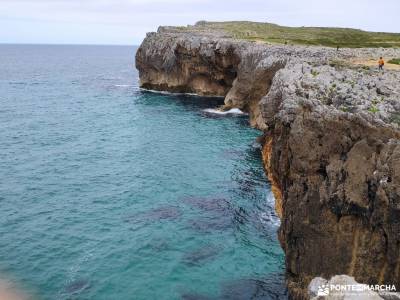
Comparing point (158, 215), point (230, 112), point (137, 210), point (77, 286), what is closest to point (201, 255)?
point (158, 215)

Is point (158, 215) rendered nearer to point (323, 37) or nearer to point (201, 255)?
A: point (201, 255)

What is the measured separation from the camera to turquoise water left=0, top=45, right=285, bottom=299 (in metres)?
30.6

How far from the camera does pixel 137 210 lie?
41375 mm

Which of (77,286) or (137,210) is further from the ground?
(137,210)

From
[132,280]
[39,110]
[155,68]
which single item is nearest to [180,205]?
[132,280]

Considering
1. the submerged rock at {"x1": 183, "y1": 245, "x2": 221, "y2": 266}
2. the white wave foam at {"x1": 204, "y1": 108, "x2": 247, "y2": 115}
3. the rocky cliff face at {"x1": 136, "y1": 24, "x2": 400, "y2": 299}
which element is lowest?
the submerged rock at {"x1": 183, "y1": 245, "x2": 221, "y2": 266}

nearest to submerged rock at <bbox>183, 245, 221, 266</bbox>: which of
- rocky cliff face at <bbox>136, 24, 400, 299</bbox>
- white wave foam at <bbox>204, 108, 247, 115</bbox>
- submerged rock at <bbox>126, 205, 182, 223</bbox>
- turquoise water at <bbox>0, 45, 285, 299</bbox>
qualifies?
turquoise water at <bbox>0, 45, 285, 299</bbox>

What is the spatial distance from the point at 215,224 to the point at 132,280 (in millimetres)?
10447

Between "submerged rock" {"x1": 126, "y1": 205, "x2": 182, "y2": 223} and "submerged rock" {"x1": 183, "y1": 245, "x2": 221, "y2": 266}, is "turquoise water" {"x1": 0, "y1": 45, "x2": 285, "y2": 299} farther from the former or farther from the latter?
"submerged rock" {"x1": 126, "y1": 205, "x2": 182, "y2": 223}

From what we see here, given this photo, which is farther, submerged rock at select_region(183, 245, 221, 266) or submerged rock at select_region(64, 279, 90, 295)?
submerged rock at select_region(183, 245, 221, 266)

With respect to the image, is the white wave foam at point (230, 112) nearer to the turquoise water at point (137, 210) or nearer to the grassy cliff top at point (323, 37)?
the turquoise water at point (137, 210)

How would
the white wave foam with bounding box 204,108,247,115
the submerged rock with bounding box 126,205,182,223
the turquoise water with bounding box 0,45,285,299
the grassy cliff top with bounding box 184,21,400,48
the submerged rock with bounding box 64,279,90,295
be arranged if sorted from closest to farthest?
the submerged rock with bounding box 64,279,90,295 → the turquoise water with bounding box 0,45,285,299 → the submerged rock with bounding box 126,205,182,223 → the white wave foam with bounding box 204,108,247,115 → the grassy cliff top with bounding box 184,21,400,48

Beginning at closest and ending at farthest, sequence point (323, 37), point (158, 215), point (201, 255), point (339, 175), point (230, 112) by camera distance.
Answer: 1. point (339, 175)
2. point (201, 255)
3. point (158, 215)
4. point (230, 112)
5. point (323, 37)

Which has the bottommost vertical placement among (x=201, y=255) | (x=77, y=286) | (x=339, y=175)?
(x=77, y=286)
